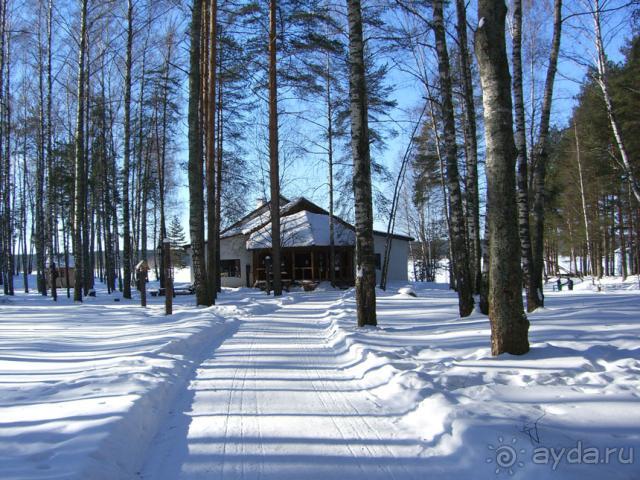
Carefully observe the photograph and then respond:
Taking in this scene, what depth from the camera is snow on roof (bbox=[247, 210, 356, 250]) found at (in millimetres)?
28534

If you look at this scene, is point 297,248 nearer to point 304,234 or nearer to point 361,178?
point 304,234

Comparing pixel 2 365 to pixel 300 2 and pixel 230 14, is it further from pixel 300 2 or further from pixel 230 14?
pixel 230 14

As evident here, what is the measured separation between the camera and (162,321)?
10852mm

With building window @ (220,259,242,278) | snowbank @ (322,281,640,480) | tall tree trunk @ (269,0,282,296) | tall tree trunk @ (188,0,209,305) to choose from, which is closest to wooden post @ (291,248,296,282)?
building window @ (220,259,242,278)

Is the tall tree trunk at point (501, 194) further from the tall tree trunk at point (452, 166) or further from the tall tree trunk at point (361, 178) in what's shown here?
the tall tree trunk at point (452, 166)

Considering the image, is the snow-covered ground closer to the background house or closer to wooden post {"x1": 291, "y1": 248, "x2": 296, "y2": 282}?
the background house

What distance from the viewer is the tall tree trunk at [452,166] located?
33.8 ft

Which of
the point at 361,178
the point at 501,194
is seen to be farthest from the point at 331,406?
the point at 361,178

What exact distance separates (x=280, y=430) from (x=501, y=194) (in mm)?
3820

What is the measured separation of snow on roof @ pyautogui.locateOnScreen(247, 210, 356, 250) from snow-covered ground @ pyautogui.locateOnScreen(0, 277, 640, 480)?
67.5ft

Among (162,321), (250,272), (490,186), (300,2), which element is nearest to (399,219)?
(250,272)

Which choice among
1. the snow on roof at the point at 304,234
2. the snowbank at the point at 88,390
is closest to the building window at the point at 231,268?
the snow on roof at the point at 304,234

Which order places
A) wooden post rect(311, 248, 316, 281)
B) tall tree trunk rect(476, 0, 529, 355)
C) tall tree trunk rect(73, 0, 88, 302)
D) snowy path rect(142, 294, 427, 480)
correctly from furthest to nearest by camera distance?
wooden post rect(311, 248, 316, 281) < tall tree trunk rect(73, 0, 88, 302) < tall tree trunk rect(476, 0, 529, 355) < snowy path rect(142, 294, 427, 480)

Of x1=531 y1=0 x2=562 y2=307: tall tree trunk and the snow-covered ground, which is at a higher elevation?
x1=531 y1=0 x2=562 y2=307: tall tree trunk
